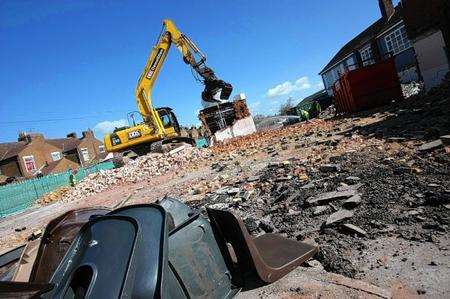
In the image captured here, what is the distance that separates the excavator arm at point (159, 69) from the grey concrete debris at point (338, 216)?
701 inches

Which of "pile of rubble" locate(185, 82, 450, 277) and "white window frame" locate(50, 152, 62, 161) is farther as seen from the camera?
"white window frame" locate(50, 152, 62, 161)

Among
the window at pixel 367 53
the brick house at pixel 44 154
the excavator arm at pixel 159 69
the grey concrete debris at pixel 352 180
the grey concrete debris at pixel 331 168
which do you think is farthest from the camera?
the brick house at pixel 44 154

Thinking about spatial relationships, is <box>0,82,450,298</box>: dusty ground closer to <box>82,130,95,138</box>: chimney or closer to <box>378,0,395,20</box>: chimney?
<box>378,0,395,20</box>: chimney

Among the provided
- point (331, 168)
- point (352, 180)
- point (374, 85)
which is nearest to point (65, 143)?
point (374, 85)

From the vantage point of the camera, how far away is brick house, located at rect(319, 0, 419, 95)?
31.4 m

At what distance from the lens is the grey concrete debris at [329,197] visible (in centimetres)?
→ 557

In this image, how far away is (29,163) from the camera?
2005 inches

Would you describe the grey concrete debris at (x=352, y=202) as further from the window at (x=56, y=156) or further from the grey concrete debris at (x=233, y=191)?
the window at (x=56, y=156)

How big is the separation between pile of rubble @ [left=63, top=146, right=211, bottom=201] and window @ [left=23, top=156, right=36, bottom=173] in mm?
34279

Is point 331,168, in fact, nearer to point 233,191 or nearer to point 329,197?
point 329,197

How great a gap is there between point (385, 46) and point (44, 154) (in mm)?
44479

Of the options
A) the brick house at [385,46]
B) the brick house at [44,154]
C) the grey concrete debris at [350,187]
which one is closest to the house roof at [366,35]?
the brick house at [385,46]

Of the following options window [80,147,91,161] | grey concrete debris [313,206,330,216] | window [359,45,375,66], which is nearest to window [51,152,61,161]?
window [80,147,91,161]

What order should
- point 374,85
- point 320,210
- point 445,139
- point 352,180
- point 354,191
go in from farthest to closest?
point 374,85 → point 445,139 → point 352,180 → point 354,191 → point 320,210
